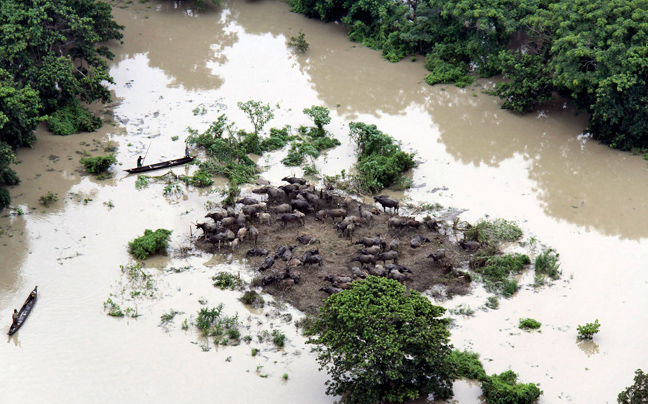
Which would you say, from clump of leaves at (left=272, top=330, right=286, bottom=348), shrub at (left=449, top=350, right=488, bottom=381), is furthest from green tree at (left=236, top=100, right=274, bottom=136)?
shrub at (left=449, top=350, right=488, bottom=381)

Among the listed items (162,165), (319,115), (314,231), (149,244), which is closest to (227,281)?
(149,244)

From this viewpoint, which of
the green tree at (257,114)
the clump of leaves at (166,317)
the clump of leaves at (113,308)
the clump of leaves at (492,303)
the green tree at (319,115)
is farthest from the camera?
the green tree at (319,115)

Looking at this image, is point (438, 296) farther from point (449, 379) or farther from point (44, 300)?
point (44, 300)

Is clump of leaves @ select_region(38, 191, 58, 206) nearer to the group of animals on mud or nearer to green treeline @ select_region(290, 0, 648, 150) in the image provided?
the group of animals on mud

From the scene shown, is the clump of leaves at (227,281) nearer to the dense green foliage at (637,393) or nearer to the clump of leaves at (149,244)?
the clump of leaves at (149,244)

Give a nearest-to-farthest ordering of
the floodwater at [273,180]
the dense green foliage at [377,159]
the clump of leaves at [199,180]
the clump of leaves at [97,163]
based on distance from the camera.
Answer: the floodwater at [273,180] → the dense green foliage at [377,159] → the clump of leaves at [199,180] → the clump of leaves at [97,163]

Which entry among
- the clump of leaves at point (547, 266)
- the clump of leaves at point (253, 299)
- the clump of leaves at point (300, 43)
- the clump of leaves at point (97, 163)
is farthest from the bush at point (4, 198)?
the clump of leaves at point (300, 43)

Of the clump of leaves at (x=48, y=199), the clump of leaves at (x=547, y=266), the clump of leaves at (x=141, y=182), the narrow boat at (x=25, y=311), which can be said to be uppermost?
the clump of leaves at (x=547, y=266)
